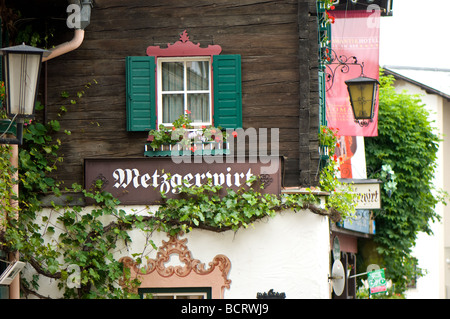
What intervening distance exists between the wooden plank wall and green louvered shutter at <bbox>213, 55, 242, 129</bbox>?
0.43ft

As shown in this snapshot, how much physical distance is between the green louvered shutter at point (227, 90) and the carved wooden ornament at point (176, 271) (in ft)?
5.79

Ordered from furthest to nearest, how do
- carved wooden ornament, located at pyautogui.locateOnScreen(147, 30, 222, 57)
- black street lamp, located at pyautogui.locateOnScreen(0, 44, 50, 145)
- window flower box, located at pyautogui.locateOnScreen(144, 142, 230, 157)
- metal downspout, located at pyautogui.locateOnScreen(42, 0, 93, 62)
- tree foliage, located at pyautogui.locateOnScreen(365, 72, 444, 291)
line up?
tree foliage, located at pyautogui.locateOnScreen(365, 72, 444, 291) < carved wooden ornament, located at pyautogui.locateOnScreen(147, 30, 222, 57) < window flower box, located at pyautogui.locateOnScreen(144, 142, 230, 157) < metal downspout, located at pyautogui.locateOnScreen(42, 0, 93, 62) < black street lamp, located at pyautogui.locateOnScreen(0, 44, 50, 145)

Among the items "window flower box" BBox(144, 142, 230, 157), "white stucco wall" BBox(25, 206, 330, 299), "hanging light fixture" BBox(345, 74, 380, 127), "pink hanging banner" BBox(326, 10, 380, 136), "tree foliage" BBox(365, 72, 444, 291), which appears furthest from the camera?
"tree foliage" BBox(365, 72, 444, 291)

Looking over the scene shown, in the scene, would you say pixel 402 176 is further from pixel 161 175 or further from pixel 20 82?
pixel 20 82

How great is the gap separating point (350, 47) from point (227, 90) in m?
4.66

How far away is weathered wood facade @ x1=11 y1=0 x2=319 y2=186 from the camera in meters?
12.3

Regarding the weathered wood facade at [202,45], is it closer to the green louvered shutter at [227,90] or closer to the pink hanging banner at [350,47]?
the green louvered shutter at [227,90]

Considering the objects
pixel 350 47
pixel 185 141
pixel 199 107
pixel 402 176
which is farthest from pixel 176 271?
pixel 402 176

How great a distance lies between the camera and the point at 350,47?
642 inches

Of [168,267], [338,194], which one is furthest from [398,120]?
[168,267]

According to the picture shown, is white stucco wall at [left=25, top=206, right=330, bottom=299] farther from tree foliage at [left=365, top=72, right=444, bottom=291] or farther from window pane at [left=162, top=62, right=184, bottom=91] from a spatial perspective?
tree foliage at [left=365, top=72, right=444, bottom=291]

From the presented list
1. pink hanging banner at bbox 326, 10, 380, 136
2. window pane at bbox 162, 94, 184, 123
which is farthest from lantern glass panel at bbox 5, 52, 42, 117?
pink hanging banner at bbox 326, 10, 380, 136

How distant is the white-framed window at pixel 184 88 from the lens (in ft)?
41.3
